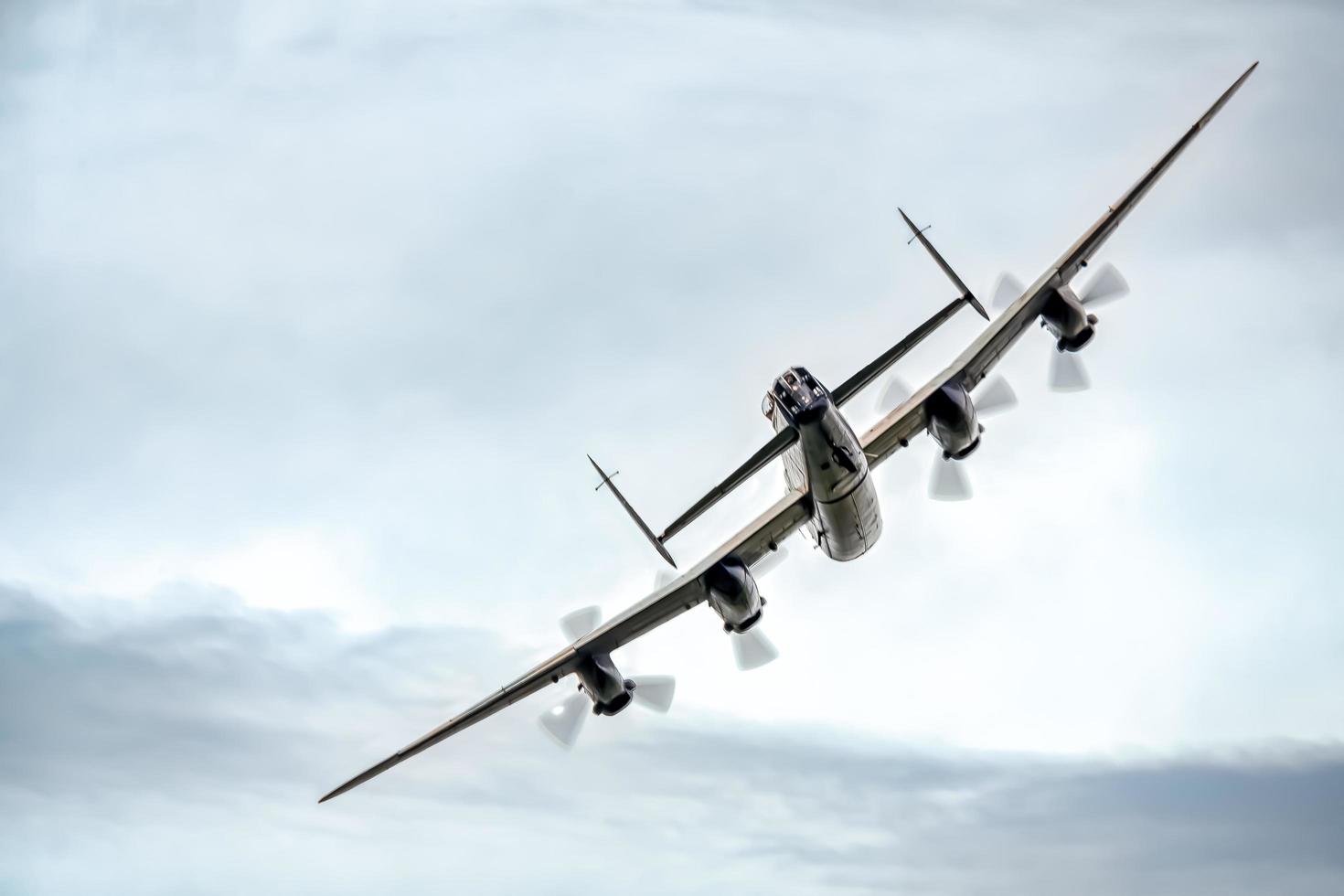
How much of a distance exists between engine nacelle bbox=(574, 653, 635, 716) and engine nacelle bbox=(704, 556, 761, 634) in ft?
17.3

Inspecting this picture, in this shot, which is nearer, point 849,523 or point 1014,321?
point 849,523

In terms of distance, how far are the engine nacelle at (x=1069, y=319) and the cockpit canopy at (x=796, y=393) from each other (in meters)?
10.9

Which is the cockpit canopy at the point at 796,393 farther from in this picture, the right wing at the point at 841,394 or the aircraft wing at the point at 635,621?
the aircraft wing at the point at 635,621

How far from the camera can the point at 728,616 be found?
43250 mm

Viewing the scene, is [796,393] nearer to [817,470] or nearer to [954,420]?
[817,470]

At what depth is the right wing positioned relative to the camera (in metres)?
37.8

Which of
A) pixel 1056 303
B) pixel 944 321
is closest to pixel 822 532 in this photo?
pixel 944 321

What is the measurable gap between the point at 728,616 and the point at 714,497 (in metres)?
Result: 6.39

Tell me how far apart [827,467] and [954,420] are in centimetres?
613

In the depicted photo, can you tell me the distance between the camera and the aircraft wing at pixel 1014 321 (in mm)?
39875

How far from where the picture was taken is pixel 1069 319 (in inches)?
1628

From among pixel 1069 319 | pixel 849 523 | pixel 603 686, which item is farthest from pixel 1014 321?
pixel 603 686

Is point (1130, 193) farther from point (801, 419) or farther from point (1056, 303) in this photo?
point (801, 419)

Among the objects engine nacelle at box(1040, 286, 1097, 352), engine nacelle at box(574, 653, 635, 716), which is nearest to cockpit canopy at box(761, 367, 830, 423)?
engine nacelle at box(1040, 286, 1097, 352)
